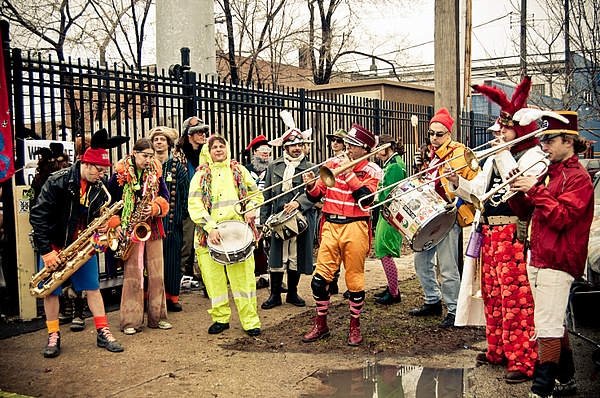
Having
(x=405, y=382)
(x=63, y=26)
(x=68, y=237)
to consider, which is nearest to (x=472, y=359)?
(x=405, y=382)

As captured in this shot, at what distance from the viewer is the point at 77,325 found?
23.4 ft

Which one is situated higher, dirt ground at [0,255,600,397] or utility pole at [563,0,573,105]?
utility pole at [563,0,573,105]

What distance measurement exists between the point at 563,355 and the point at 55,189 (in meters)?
4.54

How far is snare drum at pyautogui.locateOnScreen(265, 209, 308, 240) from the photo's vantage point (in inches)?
306

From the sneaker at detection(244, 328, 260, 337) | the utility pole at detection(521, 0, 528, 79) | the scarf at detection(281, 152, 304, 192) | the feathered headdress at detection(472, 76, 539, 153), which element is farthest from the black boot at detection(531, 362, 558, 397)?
the utility pole at detection(521, 0, 528, 79)

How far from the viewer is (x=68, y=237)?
628 centimetres

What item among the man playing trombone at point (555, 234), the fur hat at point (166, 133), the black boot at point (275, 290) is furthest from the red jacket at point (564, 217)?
the fur hat at point (166, 133)

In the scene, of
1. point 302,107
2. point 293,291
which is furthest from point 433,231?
point 302,107

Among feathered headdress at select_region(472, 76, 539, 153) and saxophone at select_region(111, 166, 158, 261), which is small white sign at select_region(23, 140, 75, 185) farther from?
feathered headdress at select_region(472, 76, 539, 153)

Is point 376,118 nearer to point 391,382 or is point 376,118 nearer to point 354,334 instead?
point 354,334

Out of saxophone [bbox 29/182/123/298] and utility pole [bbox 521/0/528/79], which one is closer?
saxophone [bbox 29/182/123/298]

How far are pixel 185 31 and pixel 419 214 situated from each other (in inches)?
328

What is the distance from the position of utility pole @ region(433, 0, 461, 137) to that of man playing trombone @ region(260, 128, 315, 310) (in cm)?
179

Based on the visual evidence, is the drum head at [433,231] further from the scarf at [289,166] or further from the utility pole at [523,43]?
the utility pole at [523,43]
